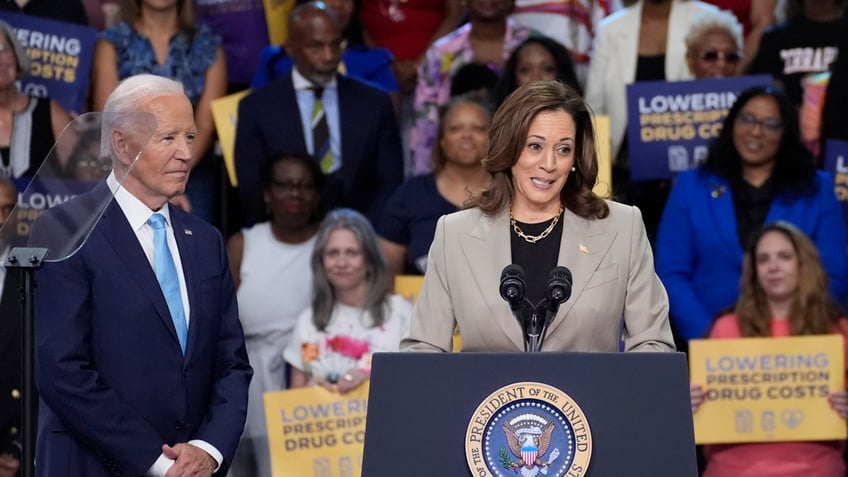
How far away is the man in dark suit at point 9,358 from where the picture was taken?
480 centimetres

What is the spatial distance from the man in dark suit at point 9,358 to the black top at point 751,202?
319 centimetres

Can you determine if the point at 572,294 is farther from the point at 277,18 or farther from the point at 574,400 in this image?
the point at 277,18

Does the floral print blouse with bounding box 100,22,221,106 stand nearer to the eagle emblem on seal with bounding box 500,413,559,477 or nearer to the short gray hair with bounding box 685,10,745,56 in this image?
the short gray hair with bounding box 685,10,745,56

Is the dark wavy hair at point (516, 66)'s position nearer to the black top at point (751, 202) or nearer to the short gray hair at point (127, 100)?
the black top at point (751, 202)

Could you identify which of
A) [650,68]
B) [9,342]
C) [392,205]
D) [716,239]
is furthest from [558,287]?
[650,68]

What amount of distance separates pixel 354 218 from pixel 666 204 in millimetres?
1476

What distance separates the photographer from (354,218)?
6.72 m

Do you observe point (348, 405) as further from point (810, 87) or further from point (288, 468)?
point (810, 87)

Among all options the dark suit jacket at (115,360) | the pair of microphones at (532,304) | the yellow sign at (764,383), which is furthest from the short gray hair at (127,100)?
the yellow sign at (764,383)

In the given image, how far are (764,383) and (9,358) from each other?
304 cm

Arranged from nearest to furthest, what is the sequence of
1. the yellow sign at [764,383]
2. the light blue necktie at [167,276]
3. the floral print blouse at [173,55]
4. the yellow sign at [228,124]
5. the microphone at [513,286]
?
the microphone at [513,286], the light blue necktie at [167,276], the yellow sign at [764,383], the floral print blouse at [173,55], the yellow sign at [228,124]

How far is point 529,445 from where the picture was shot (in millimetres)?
3238

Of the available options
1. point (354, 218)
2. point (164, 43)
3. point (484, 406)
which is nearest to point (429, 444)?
point (484, 406)

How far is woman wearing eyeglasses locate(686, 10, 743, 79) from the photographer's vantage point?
7.42m
